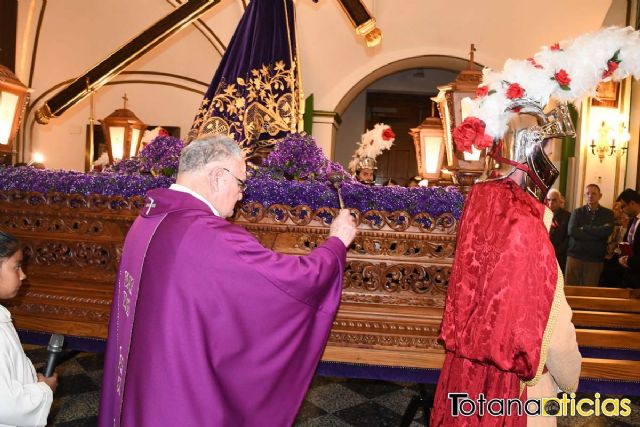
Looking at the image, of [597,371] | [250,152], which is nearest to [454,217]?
[597,371]

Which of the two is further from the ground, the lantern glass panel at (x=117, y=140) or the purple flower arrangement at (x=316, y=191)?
the lantern glass panel at (x=117, y=140)

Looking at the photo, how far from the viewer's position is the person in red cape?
1768mm

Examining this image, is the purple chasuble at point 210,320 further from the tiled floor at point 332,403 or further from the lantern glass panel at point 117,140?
the lantern glass panel at point 117,140

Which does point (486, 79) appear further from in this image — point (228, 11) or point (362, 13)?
point (228, 11)

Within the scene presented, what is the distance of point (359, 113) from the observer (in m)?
13.7

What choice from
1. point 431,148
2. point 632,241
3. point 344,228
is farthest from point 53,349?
point 632,241

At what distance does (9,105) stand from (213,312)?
291 centimetres

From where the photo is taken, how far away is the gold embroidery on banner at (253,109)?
12.2 ft

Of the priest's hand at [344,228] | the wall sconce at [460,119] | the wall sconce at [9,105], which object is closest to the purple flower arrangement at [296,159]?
the wall sconce at [460,119]

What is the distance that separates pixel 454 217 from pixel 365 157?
8.87 feet

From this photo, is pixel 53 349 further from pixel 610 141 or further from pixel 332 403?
pixel 610 141

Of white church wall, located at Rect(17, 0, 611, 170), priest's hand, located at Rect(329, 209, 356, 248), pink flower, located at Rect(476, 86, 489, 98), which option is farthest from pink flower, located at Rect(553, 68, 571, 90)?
white church wall, located at Rect(17, 0, 611, 170)

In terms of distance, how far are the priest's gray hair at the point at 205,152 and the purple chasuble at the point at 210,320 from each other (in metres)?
0.13

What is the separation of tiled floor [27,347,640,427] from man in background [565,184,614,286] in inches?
105
